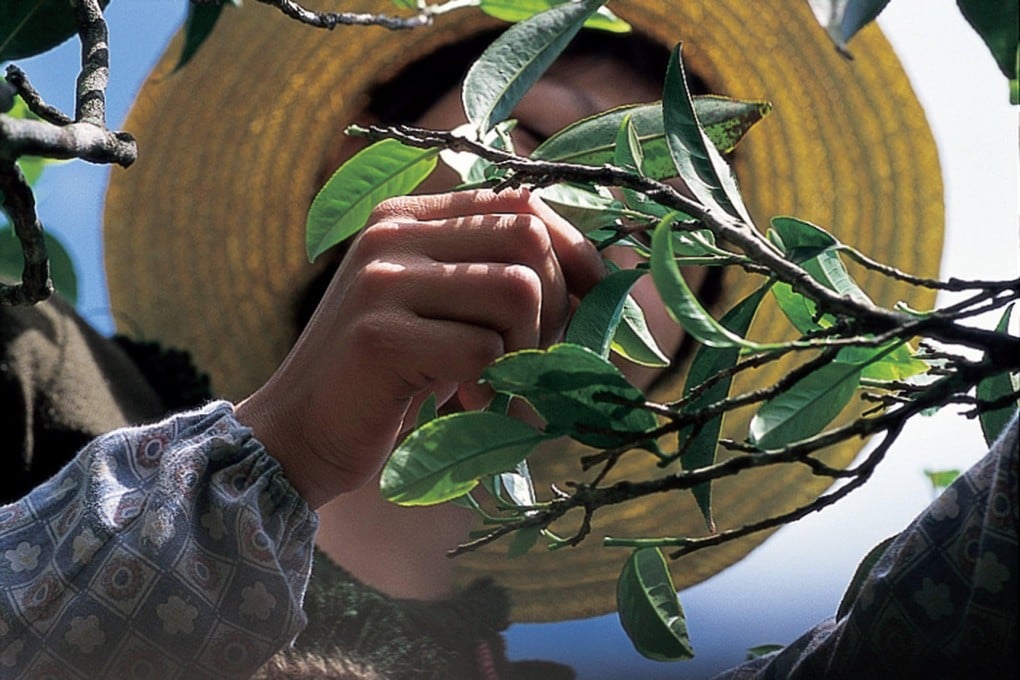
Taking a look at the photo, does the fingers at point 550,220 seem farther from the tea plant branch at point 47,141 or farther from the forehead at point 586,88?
the forehead at point 586,88

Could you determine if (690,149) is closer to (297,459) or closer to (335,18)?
(335,18)

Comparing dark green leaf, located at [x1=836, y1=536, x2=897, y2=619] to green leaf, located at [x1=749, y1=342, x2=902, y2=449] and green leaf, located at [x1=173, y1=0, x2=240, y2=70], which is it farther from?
green leaf, located at [x1=173, y1=0, x2=240, y2=70]

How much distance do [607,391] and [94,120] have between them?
10 centimetres

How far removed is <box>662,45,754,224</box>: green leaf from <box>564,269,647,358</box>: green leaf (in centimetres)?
3

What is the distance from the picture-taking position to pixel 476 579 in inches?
33.5

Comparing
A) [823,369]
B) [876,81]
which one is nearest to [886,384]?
[823,369]

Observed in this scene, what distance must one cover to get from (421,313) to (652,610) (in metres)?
0.12

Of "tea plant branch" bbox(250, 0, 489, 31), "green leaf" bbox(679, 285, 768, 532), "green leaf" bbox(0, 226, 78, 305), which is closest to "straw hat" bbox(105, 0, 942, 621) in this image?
"green leaf" bbox(0, 226, 78, 305)

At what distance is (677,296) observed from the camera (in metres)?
0.16

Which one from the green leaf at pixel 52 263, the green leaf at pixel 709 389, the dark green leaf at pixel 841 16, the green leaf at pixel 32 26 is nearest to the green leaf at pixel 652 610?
the green leaf at pixel 709 389

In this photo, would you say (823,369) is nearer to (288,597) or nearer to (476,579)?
(288,597)

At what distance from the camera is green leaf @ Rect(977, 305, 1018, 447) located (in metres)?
0.22

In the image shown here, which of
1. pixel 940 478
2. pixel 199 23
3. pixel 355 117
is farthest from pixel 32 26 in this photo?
pixel 355 117

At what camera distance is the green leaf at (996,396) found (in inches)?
8.8
